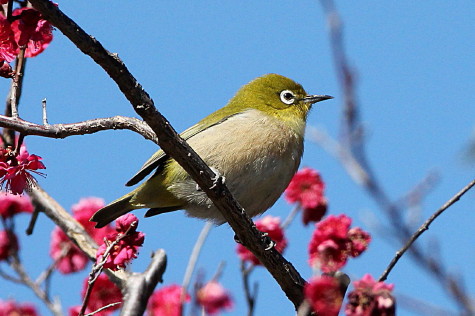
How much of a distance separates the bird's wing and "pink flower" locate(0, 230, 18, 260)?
1048mm

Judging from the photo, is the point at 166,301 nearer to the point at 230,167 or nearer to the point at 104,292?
the point at 104,292

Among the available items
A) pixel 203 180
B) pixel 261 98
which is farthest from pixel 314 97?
pixel 203 180

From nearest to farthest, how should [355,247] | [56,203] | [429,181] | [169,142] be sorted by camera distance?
1. [429,181]
2. [169,142]
3. [355,247]
4. [56,203]

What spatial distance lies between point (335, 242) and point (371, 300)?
137 cm

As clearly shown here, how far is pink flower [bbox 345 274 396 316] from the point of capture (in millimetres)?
3281

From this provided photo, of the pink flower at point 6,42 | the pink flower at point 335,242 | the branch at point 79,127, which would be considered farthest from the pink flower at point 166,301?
the pink flower at point 6,42

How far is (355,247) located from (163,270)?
5.32 feet

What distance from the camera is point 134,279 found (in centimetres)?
534

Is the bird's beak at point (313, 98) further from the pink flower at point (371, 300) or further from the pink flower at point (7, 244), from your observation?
the pink flower at point (371, 300)

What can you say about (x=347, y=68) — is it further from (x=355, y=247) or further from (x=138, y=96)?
(x=355, y=247)

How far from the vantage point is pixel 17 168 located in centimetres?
380

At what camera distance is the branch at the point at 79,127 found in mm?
3531

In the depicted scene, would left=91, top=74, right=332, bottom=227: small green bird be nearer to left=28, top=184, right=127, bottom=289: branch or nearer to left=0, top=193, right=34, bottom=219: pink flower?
left=28, top=184, right=127, bottom=289: branch

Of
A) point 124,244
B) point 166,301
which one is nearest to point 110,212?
point 166,301
